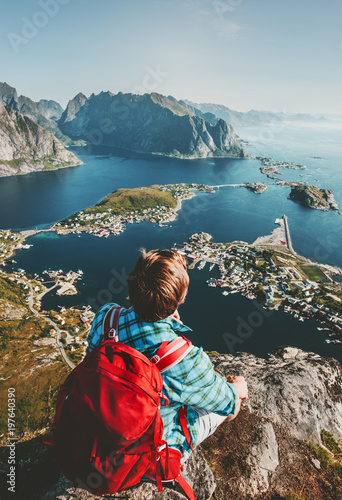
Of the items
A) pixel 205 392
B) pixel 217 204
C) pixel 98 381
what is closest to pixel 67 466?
pixel 98 381

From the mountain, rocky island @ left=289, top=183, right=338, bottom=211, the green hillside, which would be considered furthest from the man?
the mountain

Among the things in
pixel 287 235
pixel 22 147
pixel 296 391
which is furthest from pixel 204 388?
pixel 22 147

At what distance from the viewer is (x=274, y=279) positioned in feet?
189

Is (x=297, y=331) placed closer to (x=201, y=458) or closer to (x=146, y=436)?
(x=201, y=458)

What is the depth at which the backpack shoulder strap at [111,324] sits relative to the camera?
2344mm

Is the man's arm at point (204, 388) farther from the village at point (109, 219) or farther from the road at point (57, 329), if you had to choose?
the village at point (109, 219)

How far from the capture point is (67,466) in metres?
2.00

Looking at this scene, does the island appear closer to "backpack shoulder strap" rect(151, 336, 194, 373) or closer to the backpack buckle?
"backpack shoulder strap" rect(151, 336, 194, 373)

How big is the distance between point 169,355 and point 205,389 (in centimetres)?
73

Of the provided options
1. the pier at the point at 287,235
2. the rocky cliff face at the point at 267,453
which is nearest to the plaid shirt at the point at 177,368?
the rocky cliff face at the point at 267,453

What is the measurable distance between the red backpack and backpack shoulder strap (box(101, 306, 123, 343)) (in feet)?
0.86

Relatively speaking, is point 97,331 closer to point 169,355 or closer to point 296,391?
point 169,355

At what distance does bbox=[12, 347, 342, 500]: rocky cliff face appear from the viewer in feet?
13.7

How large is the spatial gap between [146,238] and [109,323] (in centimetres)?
7859
